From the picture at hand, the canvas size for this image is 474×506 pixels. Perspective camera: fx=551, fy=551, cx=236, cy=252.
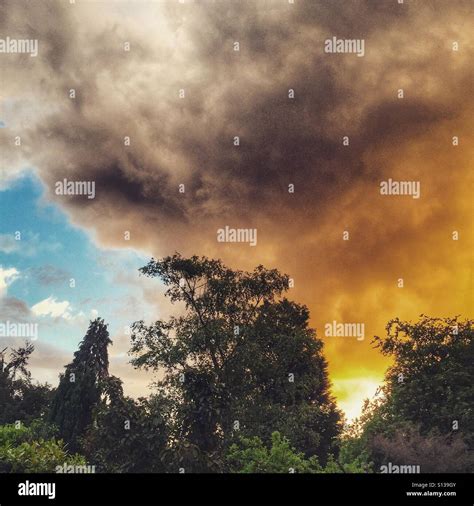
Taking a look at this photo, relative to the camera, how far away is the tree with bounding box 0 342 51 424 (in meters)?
57.7

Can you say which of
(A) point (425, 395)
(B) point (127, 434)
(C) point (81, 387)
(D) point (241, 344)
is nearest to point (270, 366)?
(D) point (241, 344)

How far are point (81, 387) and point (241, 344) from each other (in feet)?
56.1

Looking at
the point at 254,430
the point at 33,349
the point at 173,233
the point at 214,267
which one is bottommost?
the point at 254,430

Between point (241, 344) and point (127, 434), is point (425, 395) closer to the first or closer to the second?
point (241, 344)

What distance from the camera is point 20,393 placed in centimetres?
6181

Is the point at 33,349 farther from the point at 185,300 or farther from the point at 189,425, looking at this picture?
the point at 189,425

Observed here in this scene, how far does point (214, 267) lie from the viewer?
3791 cm

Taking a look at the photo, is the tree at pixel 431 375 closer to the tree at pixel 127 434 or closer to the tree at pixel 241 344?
the tree at pixel 241 344

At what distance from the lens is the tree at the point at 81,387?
44812 millimetres

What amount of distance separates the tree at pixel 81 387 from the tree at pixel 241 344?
9205 millimetres

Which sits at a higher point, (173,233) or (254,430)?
(173,233)

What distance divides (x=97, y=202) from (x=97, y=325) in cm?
1898

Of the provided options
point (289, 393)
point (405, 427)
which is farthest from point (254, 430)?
point (405, 427)
